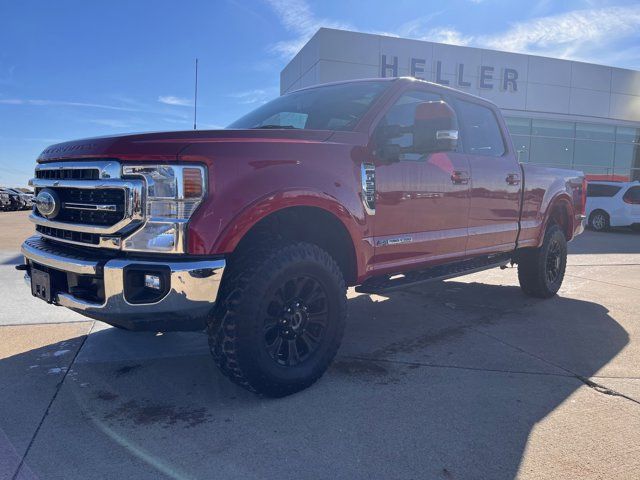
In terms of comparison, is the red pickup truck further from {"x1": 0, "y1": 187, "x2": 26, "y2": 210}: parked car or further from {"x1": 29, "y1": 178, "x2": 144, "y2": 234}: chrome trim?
{"x1": 0, "y1": 187, "x2": 26, "y2": 210}: parked car

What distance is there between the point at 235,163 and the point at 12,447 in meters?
1.74

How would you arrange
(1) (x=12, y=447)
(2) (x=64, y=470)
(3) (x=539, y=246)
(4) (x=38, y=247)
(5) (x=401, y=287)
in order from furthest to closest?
(3) (x=539, y=246) → (5) (x=401, y=287) → (4) (x=38, y=247) → (1) (x=12, y=447) → (2) (x=64, y=470)

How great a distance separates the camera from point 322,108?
12.6 feet

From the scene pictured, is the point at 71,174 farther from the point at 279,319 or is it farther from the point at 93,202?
the point at 279,319

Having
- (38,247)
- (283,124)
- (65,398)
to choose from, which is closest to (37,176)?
(38,247)

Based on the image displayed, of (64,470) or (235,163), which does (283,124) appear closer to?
(235,163)

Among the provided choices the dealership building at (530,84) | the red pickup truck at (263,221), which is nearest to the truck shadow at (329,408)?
the red pickup truck at (263,221)

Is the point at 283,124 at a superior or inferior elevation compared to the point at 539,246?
superior

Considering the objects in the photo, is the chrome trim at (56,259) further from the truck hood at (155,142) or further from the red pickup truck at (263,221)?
the truck hood at (155,142)

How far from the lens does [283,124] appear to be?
3832 millimetres

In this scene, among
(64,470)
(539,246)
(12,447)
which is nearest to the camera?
(64,470)

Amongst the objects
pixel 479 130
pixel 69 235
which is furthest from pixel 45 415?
pixel 479 130

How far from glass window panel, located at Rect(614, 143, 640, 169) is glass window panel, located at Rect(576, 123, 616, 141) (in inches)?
35.2

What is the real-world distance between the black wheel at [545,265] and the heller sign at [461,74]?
49.1 ft
